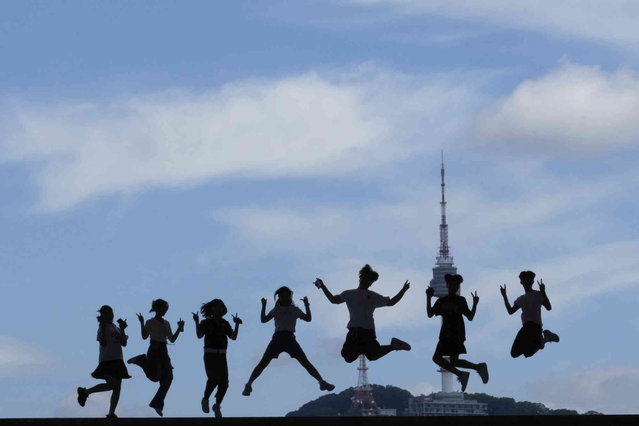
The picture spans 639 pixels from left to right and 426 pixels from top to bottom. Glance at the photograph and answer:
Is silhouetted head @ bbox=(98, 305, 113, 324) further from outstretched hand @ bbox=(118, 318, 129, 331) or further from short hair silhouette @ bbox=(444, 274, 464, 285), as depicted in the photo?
short hair silhouette @ bbox=(444, 274, 464, 285)

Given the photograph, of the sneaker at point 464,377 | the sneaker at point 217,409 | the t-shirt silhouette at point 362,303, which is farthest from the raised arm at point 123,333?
the sneaker at point 464,377

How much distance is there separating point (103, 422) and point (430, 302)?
530cm

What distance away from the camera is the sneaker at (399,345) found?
21.6 m

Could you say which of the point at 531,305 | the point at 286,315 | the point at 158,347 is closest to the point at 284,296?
the point at 286,315

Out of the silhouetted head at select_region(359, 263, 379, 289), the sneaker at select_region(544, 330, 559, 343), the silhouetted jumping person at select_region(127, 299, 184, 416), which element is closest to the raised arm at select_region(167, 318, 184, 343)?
the silhouetted jumping person at select_region(127, 299, 184, 416)

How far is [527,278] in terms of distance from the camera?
72.4 ft

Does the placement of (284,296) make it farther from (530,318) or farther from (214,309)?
(530,318)

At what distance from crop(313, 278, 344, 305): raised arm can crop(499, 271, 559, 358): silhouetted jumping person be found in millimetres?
2399

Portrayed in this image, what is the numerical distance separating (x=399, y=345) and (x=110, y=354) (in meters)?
3.89

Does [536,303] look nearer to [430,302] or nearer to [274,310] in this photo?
[430,302]

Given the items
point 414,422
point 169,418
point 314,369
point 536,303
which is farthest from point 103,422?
point 536,303

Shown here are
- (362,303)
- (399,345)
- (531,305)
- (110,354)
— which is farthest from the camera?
(531,305)

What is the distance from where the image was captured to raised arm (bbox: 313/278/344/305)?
68.6 ft

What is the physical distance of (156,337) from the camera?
71.6 feet
